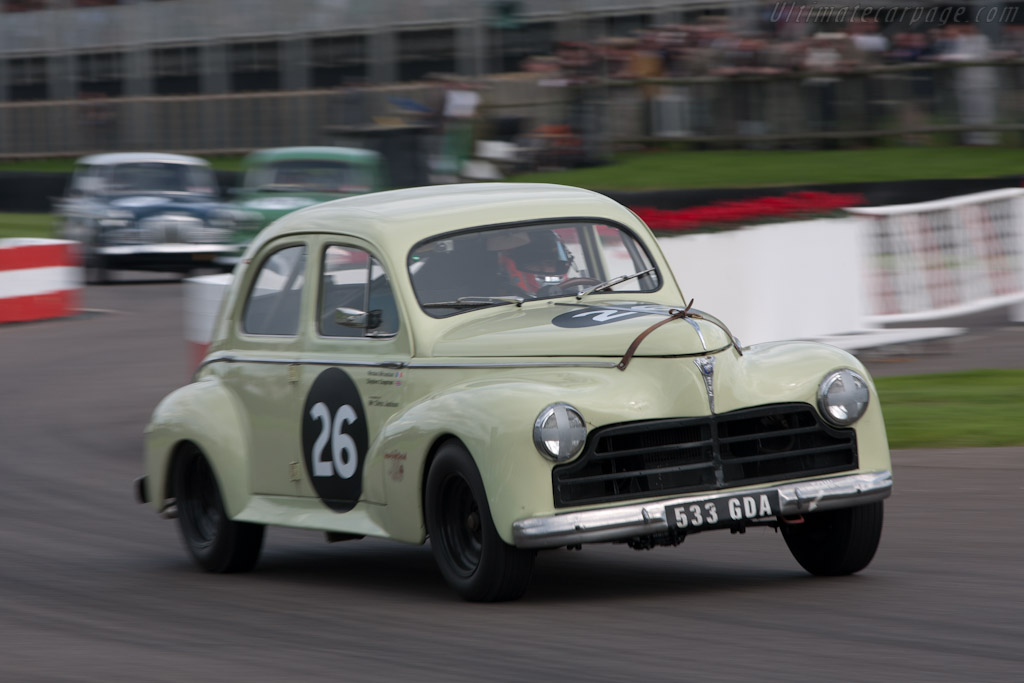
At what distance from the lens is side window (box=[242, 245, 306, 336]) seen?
7.38 meters

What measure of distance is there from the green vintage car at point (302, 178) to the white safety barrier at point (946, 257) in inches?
331

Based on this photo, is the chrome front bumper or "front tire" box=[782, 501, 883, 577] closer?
the chrome front bumper

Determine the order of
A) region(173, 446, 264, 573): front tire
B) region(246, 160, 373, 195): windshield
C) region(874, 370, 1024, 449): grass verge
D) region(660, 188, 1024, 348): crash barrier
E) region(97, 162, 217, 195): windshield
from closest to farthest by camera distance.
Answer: region(173, 446, 264, 573): front tire
region(874, 370, 1024, 449): grass verge
region(660, 188, 1024, 348): crash barrier
region(246, 160, 373, 195): windshield
region(97, 162, 217, 195): windshield

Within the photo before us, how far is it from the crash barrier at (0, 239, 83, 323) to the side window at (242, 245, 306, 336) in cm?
1254

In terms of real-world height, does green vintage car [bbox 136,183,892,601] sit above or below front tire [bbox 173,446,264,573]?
above

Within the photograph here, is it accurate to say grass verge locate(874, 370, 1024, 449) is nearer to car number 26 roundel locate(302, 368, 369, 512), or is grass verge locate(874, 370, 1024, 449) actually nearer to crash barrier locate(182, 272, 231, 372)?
car number 26 roundel locate(302, 368, 369, 512)

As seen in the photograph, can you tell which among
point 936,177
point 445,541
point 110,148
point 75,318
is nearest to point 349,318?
point 445,541

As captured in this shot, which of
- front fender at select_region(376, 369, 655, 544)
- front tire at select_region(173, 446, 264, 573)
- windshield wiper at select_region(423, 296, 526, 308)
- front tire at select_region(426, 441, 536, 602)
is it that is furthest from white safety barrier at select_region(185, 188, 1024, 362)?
front tire at select_region(426, 441, 536, 602)

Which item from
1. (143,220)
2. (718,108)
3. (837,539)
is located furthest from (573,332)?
(718,108)

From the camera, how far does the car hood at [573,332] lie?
6.10m

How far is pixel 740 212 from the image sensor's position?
1340cm

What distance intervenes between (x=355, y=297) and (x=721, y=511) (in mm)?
1946

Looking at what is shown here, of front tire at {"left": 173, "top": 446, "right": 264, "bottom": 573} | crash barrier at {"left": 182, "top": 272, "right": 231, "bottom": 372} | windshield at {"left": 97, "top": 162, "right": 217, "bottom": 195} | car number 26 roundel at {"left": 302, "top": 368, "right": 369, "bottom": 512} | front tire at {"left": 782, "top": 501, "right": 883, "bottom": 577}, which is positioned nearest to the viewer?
front tire at {"left": 782, "top": 501, "right": 883, "bottom": 577}

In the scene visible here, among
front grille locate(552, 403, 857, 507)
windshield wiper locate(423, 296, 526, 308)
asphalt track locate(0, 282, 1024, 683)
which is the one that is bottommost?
asphalt track locate(0, 282, 1024, 683)
